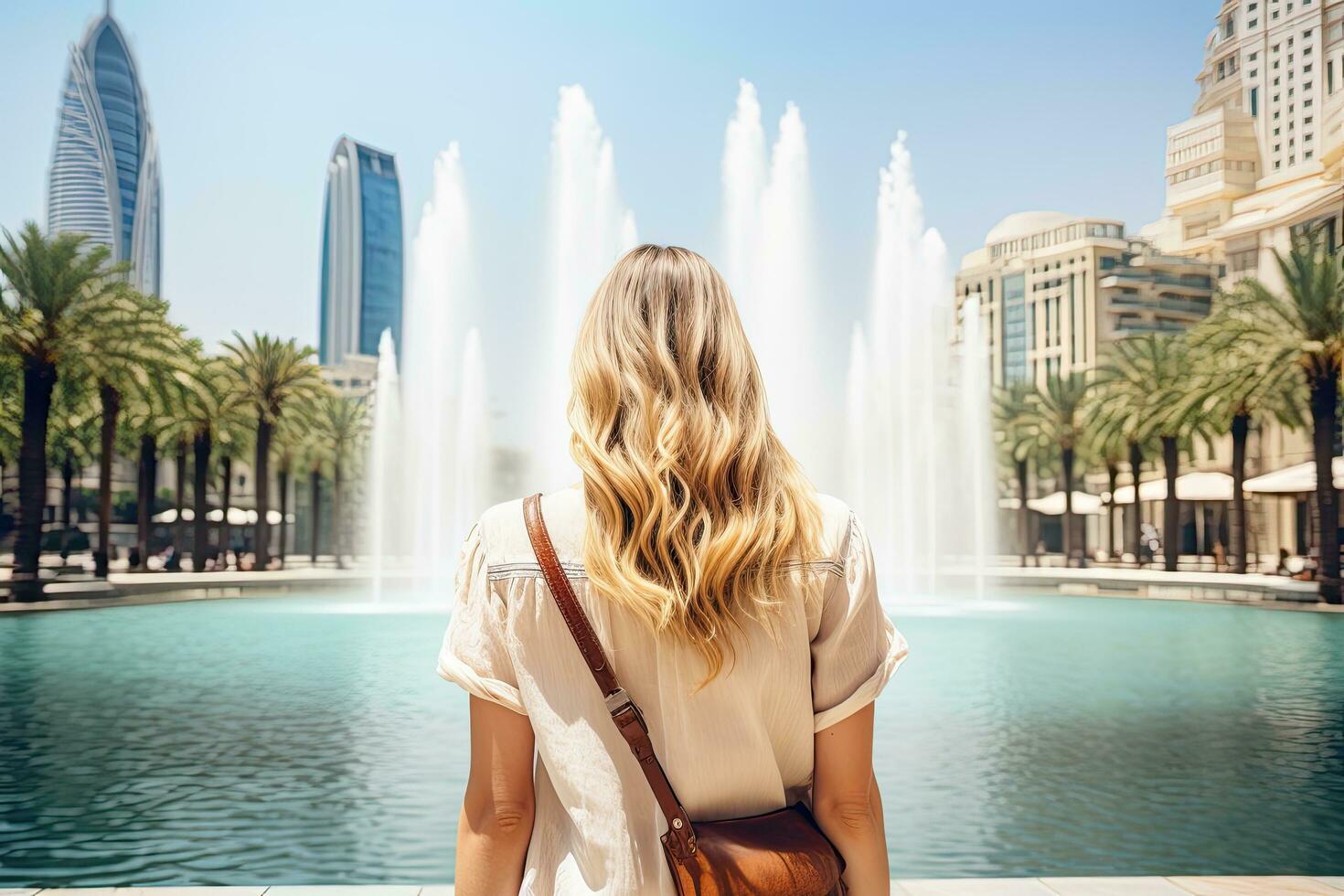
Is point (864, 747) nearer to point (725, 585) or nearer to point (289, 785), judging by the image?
point (725, 585)

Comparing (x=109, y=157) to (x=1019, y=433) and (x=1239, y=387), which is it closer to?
(x=1019, y=433)

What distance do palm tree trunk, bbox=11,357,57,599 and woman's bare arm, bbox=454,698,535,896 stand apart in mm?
21370

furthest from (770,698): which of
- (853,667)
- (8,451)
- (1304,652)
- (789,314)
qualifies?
(8,451)

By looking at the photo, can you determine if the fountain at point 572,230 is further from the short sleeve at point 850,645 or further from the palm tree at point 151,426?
the short sleeve at point 850,645

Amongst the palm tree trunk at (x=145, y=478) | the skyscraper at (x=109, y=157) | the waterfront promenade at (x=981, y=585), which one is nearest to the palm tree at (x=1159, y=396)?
the waterfront promenade at (x=981, y=585)

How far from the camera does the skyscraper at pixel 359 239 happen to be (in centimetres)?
10869

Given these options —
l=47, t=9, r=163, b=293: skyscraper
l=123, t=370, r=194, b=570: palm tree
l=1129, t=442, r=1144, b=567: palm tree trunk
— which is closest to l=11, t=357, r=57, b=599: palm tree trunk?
l=123, t=370, r=194, b=570: palm tree

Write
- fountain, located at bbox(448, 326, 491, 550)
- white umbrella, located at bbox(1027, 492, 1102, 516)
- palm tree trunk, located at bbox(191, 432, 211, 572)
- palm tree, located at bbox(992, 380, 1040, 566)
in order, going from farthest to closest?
palm tree, located at bbox(992, 380, 1040, 566), white umbrella, located at bbox(1027, 492, 1102, 516), palm tree trunk, located at bbox(191, 432, 211, 572), fountain, located at bbox(448, 326, 491, 550)

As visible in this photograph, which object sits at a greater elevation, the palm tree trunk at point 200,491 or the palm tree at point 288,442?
the palm tree at point 288,442

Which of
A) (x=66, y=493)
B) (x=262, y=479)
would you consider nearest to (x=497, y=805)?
(x=66, y=493)

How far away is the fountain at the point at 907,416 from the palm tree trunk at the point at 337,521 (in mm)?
19394

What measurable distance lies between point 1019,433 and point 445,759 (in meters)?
32.3

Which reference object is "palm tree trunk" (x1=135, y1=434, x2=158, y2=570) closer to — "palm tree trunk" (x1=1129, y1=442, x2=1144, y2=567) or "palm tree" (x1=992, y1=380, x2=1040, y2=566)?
"palm tree" (x1=992, y1=380, x2=1040, y2=566)

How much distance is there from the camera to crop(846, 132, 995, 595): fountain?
2386 centimetres
